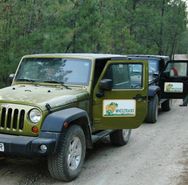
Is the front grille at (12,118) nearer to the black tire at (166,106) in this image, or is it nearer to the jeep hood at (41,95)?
Result: the jeep hood at (41,95)

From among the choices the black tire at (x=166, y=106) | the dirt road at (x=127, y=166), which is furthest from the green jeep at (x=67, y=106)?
the black tire at (x=166, y=106)

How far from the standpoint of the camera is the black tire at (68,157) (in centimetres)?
531

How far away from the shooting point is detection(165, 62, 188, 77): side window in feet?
37.8

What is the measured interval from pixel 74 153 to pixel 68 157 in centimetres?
21

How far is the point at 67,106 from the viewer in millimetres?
5715

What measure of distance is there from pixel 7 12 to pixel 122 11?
14648 mm

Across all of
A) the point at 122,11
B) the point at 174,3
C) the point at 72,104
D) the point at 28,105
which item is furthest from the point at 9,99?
the point at 174,3

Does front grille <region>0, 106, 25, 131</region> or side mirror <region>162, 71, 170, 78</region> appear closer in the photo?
front grille <region>0, 106, 25, 131</region>

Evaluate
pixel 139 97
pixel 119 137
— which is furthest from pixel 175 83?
pixel 139 97

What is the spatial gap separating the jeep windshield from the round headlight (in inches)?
48.5

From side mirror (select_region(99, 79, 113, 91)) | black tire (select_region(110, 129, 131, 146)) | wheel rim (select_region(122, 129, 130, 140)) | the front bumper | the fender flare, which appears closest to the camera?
the front bumper

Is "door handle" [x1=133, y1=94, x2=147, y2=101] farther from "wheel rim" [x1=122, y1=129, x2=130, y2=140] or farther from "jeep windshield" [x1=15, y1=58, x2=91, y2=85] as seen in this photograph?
"wheel rim" [x1=122, y1=129, x2=130, y2=140]

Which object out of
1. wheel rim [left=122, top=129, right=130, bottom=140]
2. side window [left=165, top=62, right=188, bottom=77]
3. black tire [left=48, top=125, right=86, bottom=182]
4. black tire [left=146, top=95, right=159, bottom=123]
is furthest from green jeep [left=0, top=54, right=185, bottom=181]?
side window [left=165, top=62, right=188, bottom=77]

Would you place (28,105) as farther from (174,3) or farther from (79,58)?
(174,3)
